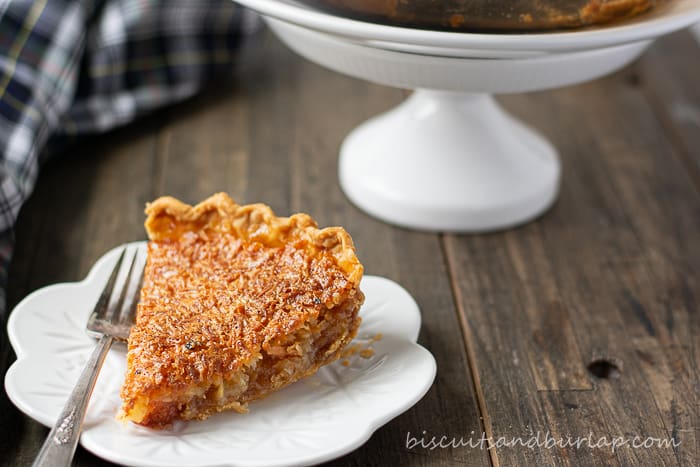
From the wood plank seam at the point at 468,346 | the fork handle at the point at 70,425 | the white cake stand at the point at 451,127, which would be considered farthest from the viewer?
the white cake stand at the point at 451,127

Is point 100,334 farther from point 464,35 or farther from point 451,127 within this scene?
point 451,127

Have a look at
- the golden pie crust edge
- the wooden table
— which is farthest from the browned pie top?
the wooden table

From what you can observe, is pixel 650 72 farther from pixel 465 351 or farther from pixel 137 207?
pixel 137 207

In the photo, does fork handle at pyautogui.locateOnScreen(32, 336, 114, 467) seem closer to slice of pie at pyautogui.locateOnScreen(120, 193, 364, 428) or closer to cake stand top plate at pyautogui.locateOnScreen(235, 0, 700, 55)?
slice of pie at pyautogui.locateOnScreen(120, 193, 364, 428)

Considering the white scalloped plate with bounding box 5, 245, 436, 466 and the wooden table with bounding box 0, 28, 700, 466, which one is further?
the wooden table with bounding box 0, 28, 700, 466

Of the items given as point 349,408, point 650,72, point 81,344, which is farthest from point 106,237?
point 650,72

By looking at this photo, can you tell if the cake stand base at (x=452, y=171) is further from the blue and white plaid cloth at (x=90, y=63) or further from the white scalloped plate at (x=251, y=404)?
the blue and white plaid cloth at (x=90, y=63)

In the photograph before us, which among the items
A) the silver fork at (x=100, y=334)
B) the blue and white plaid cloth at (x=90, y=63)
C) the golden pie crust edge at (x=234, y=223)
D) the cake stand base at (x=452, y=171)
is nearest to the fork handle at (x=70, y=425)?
the silver fork at (x=100, y=334)

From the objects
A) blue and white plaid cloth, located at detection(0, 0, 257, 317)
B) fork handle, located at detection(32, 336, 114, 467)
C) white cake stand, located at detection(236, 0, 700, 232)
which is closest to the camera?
fork handle, located at detection(32, 336, 114, 467)
